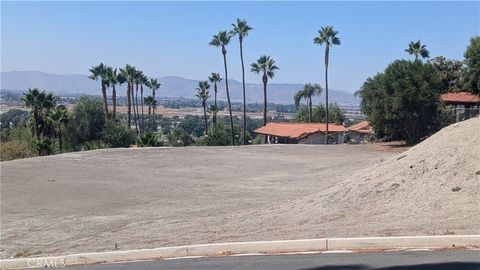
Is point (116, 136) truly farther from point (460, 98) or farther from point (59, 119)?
point (460, 98)

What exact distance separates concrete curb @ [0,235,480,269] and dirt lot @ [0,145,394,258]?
915 millimetres

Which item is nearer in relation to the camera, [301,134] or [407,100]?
[407,100]

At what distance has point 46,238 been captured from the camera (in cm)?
1447

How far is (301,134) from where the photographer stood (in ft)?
227

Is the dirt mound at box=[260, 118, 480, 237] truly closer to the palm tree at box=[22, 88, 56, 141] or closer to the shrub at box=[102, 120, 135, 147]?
the palm tree at box=[22, 88, 56, 141]

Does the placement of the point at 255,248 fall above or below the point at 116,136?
above

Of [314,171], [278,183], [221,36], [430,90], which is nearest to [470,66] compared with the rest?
[430,90]

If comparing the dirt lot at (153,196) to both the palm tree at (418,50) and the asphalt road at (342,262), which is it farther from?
the palm tree at (418,50)

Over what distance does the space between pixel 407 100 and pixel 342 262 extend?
33.7 meters

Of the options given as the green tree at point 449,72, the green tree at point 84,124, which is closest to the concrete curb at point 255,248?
the green tree at point 449,72

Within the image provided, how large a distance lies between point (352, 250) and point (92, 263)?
15.2 ft

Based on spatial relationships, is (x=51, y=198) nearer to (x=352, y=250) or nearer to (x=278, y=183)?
(x=278, y=183)

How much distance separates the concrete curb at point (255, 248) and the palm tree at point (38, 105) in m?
55.8

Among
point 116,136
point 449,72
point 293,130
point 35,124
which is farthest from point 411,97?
point 35,124
